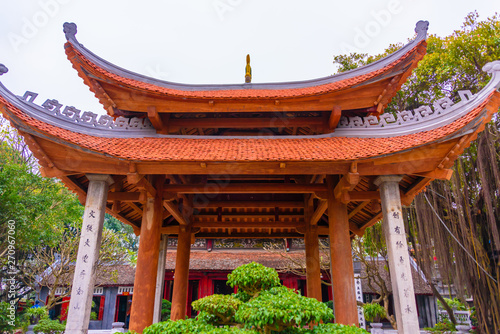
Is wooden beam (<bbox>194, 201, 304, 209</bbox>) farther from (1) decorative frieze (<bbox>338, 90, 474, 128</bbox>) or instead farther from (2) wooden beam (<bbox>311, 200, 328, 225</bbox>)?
(1) decorative frieze (<bbox>338, 90, 474, 128</bbox>)

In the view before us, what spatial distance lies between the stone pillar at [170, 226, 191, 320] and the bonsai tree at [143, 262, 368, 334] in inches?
183

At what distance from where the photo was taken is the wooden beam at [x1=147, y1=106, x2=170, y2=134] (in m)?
7.27

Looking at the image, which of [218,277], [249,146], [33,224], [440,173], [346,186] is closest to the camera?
[440,173]

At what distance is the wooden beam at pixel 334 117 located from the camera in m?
7.30

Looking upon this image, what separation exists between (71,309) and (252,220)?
6363mm

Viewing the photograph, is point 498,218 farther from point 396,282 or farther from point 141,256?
point 141,256

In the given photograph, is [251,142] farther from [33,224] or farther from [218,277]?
[218,277]

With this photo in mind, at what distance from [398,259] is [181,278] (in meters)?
6.22

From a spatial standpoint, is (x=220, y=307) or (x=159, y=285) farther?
(x=159, y=285)

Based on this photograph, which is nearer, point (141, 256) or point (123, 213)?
point (141, 256)

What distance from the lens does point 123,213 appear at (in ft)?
29.5

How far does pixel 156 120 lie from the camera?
738cm

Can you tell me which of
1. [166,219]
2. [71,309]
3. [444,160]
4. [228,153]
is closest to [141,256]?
[71,309]

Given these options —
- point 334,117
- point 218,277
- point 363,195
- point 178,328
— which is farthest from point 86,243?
point 218,277
